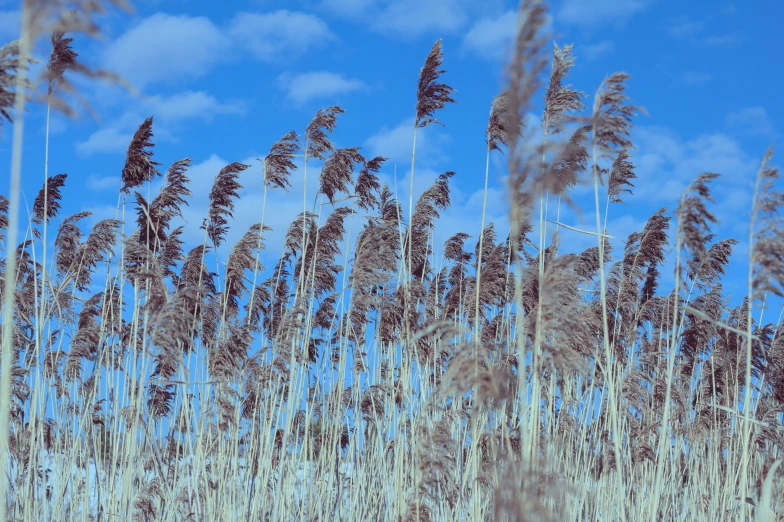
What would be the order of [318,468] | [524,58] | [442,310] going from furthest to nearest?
[442,310], [318,468], [524,58]

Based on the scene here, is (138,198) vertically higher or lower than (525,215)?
higher

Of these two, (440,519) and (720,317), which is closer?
(440,519)

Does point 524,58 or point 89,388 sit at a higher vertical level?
point 524,58

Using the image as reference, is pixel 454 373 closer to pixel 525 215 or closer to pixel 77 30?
pixel 525 215

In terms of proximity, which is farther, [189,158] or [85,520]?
[189,158]

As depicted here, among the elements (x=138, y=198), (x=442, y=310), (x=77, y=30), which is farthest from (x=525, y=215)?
(x=442, y=310)

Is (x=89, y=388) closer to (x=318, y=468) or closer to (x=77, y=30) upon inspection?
(x=318, y=468)

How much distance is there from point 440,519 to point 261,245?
3.25 meters

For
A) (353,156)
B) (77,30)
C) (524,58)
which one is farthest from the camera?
(353,156)

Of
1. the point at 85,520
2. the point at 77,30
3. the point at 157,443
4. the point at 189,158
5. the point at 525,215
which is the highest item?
the point at 189,158

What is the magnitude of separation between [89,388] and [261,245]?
228 cm

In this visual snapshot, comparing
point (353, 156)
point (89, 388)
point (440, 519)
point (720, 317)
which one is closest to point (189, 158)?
point (353, 156)

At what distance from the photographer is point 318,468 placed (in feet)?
21.8

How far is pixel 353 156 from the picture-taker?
709 centimetres
